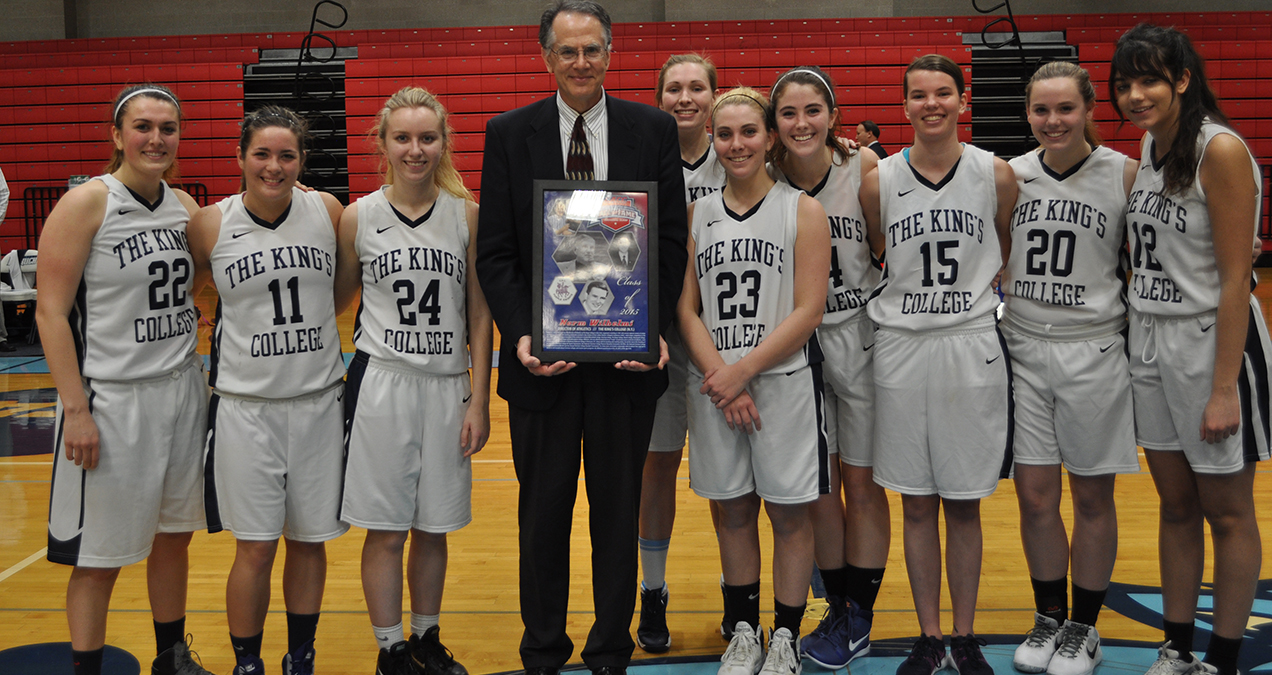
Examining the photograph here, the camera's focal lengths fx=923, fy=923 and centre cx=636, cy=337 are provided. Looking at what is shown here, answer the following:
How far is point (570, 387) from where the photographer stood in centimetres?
230

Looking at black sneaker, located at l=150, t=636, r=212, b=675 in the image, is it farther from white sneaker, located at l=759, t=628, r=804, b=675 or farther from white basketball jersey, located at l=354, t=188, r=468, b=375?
Result: white sneaker, located at l=759, t=628, r=804, b=675

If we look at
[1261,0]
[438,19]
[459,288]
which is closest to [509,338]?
[459,288]

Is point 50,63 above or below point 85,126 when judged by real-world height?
above

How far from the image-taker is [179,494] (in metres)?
2.42

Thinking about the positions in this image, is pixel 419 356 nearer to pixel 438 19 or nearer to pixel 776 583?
pixel 776 583

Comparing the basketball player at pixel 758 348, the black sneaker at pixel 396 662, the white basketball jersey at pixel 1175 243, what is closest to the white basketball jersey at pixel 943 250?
the basketball player at pixel 758 348

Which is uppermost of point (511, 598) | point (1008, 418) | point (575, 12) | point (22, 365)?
point (575, 12)

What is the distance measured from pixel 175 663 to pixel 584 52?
1961mm

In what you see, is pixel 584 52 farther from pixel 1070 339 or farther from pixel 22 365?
pixel 22 365

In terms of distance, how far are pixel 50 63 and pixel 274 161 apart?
43.3 ft

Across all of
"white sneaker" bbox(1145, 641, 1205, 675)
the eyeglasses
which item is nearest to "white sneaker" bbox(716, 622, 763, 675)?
"white sneaker" bbox(1145, 641, 1205, 675)

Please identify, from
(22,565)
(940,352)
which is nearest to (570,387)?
(940,352)

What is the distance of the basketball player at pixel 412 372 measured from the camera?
Answer: 7.92ft

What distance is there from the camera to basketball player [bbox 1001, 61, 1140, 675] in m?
2.48
